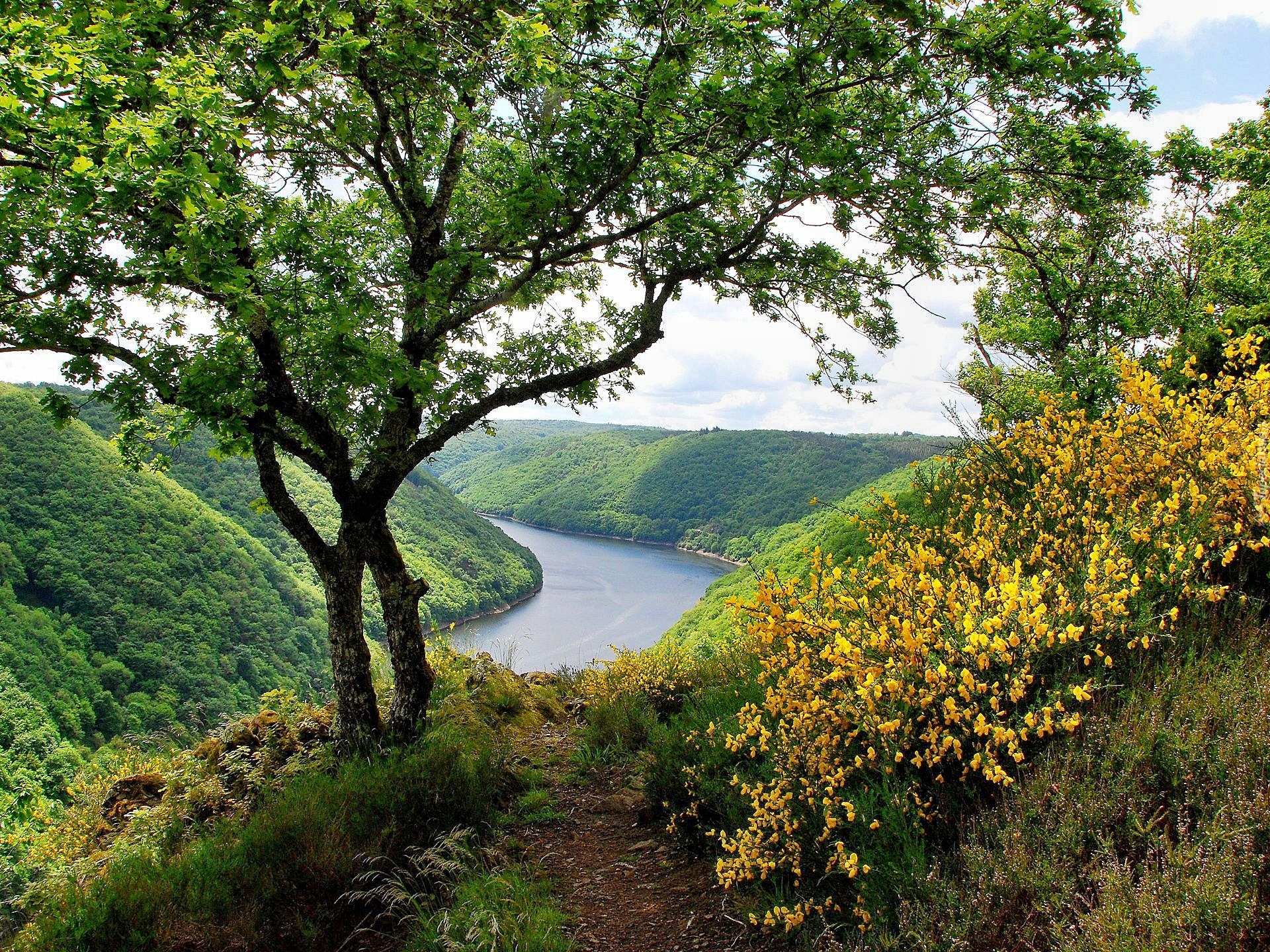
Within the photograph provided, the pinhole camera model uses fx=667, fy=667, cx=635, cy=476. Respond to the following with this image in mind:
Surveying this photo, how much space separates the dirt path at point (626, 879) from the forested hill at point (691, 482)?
78.1 meters

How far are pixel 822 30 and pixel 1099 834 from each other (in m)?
4.05

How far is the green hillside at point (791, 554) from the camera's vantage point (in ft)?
19.9

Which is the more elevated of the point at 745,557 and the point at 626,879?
the point at 745,557

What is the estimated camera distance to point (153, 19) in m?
3.37

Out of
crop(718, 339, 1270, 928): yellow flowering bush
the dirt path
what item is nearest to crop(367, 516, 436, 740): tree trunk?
the dirt path

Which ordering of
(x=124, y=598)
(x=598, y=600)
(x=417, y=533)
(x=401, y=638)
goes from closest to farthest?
(x=401, y=638) → (x=124, y=598) → (x=417, y=533) → (x=598, y=600)

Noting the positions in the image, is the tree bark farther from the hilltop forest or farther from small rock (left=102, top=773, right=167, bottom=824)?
small rock (left=102, top=773, right=167, bottom=824)

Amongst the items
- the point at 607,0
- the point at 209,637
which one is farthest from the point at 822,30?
the point at 209,637

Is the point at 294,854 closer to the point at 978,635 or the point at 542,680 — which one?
the point at 978,635

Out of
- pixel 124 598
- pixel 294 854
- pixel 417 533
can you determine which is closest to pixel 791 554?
pixel 294 854

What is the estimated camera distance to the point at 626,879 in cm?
390

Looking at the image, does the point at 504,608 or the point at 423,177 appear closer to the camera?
the point at 423,177

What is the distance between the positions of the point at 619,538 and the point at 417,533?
5345 cm

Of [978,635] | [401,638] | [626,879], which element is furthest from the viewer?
[401,638]
